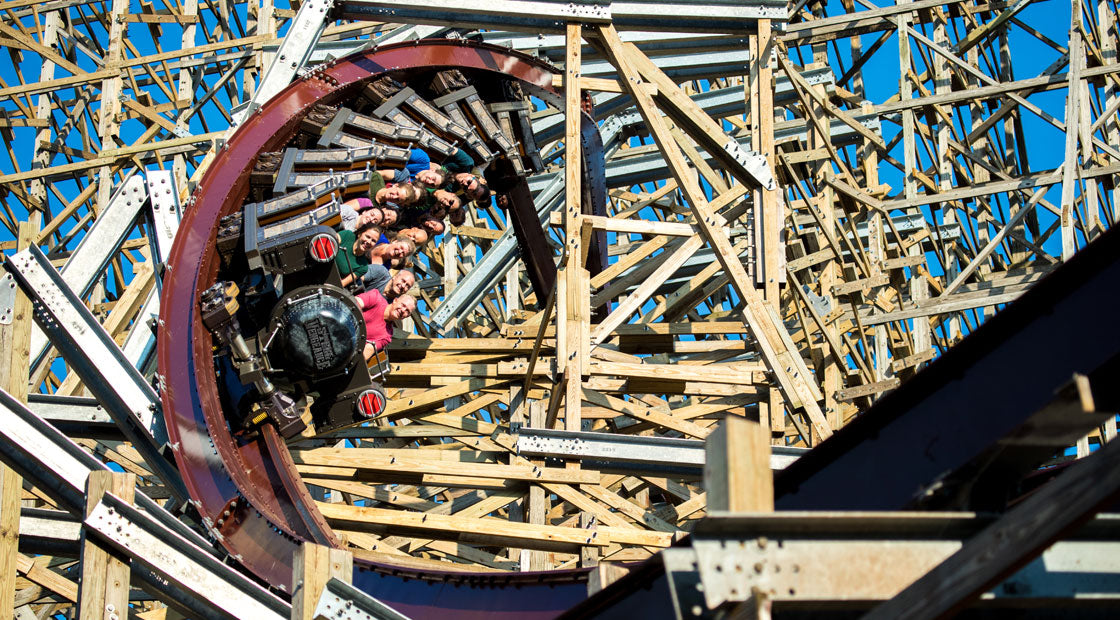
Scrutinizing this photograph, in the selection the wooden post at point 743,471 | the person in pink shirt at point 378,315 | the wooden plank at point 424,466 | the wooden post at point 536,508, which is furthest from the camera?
the person in pink shirt at point 378,315

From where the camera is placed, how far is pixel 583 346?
9672mm

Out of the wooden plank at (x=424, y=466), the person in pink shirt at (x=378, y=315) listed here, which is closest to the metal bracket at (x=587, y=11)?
the person in pink shirt at (x=378, y=315)

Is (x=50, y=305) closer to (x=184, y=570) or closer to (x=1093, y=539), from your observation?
(x=184, y=570)

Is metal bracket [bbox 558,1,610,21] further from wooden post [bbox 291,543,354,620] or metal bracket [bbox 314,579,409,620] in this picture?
metal bracket [bbox 314,579,409,620]

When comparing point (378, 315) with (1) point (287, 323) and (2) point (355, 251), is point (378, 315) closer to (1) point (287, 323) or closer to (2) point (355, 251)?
Result: (2) point (355, 251)

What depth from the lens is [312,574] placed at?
5695 millimetres

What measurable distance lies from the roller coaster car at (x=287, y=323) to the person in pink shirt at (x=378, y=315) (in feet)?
Answer: 0.80

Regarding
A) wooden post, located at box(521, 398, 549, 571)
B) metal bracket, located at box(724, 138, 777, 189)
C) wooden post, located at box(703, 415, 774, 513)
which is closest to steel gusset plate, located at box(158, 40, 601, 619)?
wooden post, located at box(521, 398, 549, 571)

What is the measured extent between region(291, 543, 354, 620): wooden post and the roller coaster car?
4356 mm

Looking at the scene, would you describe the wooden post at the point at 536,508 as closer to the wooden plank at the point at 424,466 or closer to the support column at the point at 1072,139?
the wooden plank at the point at 424,466

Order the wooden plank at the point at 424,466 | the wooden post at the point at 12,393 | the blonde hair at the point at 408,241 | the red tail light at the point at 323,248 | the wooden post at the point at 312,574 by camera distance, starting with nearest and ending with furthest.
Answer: the wooden post at the point at 312,574 → the wooden post at the point at 12,393 → the wooden plank at the point at 424,466 → the red tail light at the point at 323,248 → the blonde hair at the point at 408,241

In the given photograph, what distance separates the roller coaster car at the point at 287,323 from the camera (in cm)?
1001

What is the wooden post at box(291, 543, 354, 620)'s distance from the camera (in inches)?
222

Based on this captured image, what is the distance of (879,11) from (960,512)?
12297 mm
